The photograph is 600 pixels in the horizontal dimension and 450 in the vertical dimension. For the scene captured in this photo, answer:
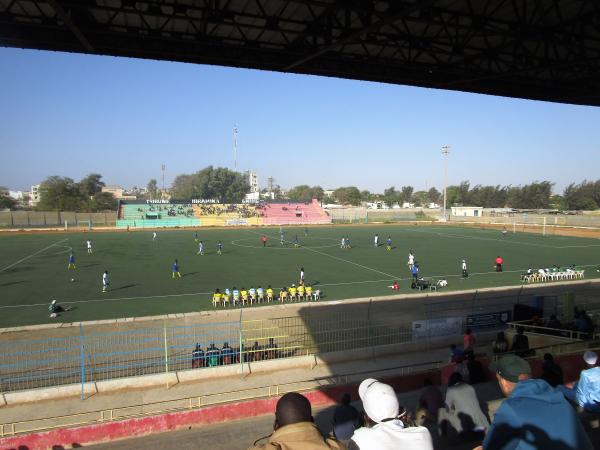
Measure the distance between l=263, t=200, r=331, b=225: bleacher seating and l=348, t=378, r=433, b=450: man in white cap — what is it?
7833cm

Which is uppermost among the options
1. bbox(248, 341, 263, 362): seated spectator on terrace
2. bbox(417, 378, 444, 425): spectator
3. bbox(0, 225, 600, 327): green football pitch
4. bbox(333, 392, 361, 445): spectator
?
bbox(333, 392, 361, 445): spectator

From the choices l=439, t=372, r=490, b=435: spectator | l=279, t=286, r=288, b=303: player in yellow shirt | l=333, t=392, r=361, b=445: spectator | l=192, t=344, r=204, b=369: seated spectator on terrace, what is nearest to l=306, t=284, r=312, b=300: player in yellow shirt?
l=279, t=286, r=288, b=303: player in yellow shirt

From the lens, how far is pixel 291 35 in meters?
13.6

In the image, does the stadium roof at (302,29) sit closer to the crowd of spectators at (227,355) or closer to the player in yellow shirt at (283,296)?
the crowd of spectators at (227,355)

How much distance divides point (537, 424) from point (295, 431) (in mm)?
1278

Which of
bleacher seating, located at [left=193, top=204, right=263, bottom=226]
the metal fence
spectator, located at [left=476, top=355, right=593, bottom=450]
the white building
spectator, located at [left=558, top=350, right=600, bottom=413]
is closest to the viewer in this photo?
spectator, located at [left=476, top=355, right=593, bottom=450]

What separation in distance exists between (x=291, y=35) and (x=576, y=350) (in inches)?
458

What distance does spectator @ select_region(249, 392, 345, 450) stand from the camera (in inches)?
87.9

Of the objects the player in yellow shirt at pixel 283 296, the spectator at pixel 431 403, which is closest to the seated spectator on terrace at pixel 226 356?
the spectator at pixel 431 403

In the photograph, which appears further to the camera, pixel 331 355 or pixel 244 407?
pixel 331 355

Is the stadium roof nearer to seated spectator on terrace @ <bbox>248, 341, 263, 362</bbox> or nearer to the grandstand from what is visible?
seated spectator on terrace @ <bbox>248, 341, 263, 362</bbox>

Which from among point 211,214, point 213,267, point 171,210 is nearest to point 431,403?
point 213,267

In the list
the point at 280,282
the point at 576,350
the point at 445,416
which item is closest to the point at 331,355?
the point at 576,350

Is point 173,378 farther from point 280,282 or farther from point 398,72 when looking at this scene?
point 280,282
